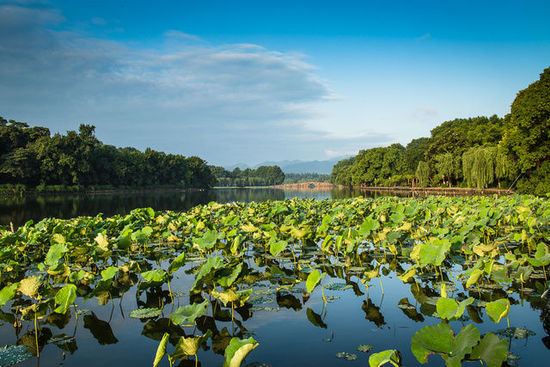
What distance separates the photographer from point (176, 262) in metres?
4.23

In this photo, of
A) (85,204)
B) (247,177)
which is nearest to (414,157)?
(85,204)

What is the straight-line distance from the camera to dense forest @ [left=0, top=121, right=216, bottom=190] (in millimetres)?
47125

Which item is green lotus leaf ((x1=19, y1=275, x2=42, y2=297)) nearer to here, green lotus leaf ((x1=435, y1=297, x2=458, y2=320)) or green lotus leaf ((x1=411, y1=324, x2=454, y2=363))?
green lotus leaf ((x1=411, y1=324, x2=454, y2=363))

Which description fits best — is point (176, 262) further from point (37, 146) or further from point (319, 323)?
point (37, 146)

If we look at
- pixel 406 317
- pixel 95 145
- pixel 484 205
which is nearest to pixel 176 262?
pixel 406 317

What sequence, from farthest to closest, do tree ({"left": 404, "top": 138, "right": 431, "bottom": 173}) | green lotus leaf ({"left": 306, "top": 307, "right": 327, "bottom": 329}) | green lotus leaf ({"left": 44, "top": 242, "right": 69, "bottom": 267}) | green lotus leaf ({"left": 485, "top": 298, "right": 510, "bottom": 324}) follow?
tree ({"left": 404, "top": 138, "right": 431, "bottom": 173}) < green lotus leaf ({"left": 44, "top": 242, "right": 69, "bottom": 267}) < green lotus leaf ({"left": 306, "top": 307, "right": 327, "bottom": 329}) < green lotus leaf ({"left": 485, "top": 298, "right": 510, "bottom": 324})

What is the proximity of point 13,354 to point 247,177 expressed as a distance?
149189 millimetres

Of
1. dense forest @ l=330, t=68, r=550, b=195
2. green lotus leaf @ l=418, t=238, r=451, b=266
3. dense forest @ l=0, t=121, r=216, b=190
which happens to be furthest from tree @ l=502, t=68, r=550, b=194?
dense forest @ l=0, t=121, r=216, b=190

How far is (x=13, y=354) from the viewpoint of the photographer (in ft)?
11.3

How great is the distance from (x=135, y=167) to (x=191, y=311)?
67.3 meters

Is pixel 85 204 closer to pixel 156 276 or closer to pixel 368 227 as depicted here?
pixel 368 227

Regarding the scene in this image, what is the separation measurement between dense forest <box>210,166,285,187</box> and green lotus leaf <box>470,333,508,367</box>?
5384 inches

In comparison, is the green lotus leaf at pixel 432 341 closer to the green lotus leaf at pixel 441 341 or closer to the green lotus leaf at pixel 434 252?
the green lotus leaf at pixel 441 341

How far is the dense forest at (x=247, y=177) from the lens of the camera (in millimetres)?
142000
